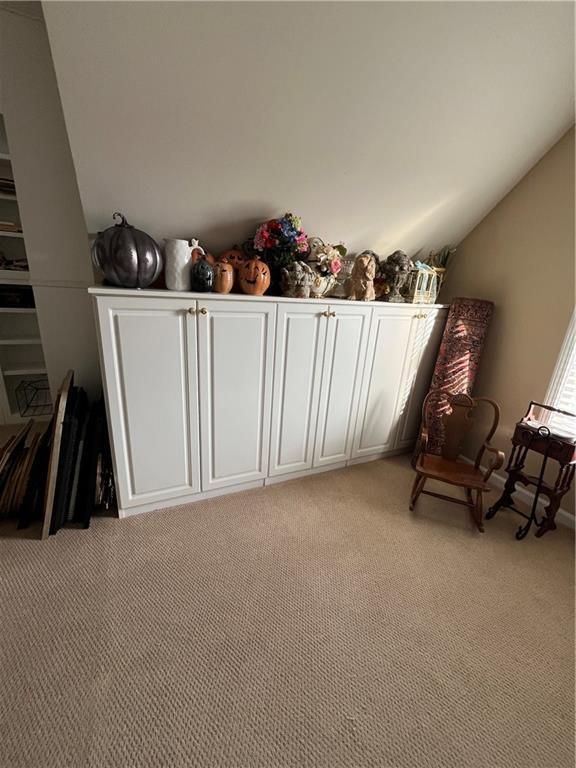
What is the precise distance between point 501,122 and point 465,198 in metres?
0.46

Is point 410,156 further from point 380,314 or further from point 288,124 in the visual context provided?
point 380,314

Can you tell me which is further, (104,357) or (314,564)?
(314,564)

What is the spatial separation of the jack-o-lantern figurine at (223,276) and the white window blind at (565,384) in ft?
6.98

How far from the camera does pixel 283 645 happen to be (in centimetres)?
126

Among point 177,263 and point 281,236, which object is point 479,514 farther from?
point 177,263

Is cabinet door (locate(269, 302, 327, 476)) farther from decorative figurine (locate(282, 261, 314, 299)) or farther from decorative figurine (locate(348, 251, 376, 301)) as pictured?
decorative figurine (locate(348, 251, 376, 301))

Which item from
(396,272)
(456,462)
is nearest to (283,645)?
(456,462)

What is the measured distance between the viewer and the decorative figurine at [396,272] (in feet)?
7.13

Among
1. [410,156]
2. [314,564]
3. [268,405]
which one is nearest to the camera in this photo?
[314,564]

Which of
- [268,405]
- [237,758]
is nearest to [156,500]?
[268,405]

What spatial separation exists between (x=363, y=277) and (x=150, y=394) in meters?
1.50

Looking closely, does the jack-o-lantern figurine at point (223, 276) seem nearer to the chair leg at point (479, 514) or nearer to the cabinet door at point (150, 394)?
the cabinet door at point (150, 394)

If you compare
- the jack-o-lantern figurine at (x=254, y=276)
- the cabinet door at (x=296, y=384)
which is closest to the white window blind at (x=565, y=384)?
the cabinet door at (x=296, y=384)

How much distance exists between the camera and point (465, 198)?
2.16 m
